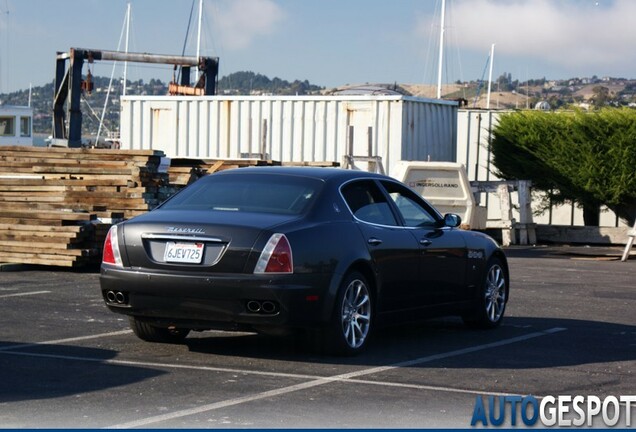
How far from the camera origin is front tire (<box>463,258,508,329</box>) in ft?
38.4

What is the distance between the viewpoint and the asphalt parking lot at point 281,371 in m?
7.25

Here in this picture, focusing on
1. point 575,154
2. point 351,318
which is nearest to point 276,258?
point 351,318

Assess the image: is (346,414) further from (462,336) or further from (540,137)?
(540,137)

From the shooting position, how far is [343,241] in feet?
31.6

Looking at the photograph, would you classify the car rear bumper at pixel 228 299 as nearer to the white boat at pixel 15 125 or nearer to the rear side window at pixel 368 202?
the rear side window at pixel 368 202

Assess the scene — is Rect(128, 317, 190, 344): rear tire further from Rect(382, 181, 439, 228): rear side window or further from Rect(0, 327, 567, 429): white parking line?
Rect(382, 181, 439, 228): rear side window

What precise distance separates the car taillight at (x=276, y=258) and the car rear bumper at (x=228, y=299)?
55 millimetres

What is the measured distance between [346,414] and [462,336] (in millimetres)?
4241

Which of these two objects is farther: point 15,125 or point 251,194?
point 15,125

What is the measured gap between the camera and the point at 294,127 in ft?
90.0

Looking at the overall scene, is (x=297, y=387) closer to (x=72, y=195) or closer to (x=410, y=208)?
(x=410, y=208)

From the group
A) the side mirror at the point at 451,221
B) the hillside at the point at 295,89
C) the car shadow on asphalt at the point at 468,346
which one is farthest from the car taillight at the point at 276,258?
the hillside at the point at 295,89

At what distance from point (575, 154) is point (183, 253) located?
1944 centimetres

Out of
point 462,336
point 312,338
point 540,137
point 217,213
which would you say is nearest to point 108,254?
point 217,213
